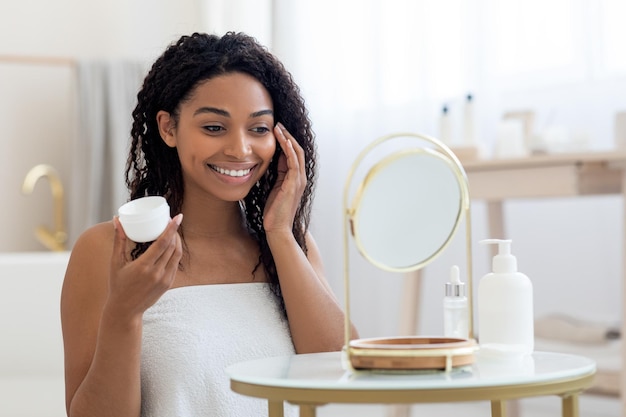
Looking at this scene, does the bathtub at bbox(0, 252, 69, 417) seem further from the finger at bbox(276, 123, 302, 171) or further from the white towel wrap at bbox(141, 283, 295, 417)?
the finger at bbox(276, 123, 302, 171)

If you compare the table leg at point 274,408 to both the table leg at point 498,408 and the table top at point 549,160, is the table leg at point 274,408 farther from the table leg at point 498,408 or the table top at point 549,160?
the table top at point 549,160

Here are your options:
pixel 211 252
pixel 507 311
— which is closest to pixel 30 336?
pixel 211 252

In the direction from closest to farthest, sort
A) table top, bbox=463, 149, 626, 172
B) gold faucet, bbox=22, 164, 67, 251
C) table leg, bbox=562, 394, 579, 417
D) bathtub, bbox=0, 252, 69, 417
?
table leg, bbox=562, 394, 579, 417, table top, bbox=463, 149, 626, 172, bathtub, bbox=0, 252, 69, 417, gold faucet, bbox=22, 164, 67, 251

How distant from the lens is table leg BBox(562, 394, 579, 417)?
1.00m

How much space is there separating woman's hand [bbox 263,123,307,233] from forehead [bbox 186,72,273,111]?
0.18 ft

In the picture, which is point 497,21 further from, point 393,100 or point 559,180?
point 559,180

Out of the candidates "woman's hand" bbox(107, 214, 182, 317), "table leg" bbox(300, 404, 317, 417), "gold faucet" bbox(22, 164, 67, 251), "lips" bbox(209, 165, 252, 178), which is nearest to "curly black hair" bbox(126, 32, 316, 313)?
"lips" bbox(209, 165, 252, 178)

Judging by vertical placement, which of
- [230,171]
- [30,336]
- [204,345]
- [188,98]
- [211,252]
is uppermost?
[188,98]

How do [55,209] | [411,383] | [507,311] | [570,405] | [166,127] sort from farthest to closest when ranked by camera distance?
[55,209] → [166,127] → [507,311] → [570,405] → [411,383]

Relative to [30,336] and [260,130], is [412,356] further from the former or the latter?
[30,336]

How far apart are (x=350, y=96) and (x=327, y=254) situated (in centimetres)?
52

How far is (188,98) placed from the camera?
54.1 inches

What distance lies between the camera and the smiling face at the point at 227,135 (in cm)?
132

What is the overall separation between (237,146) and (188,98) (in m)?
0.12
